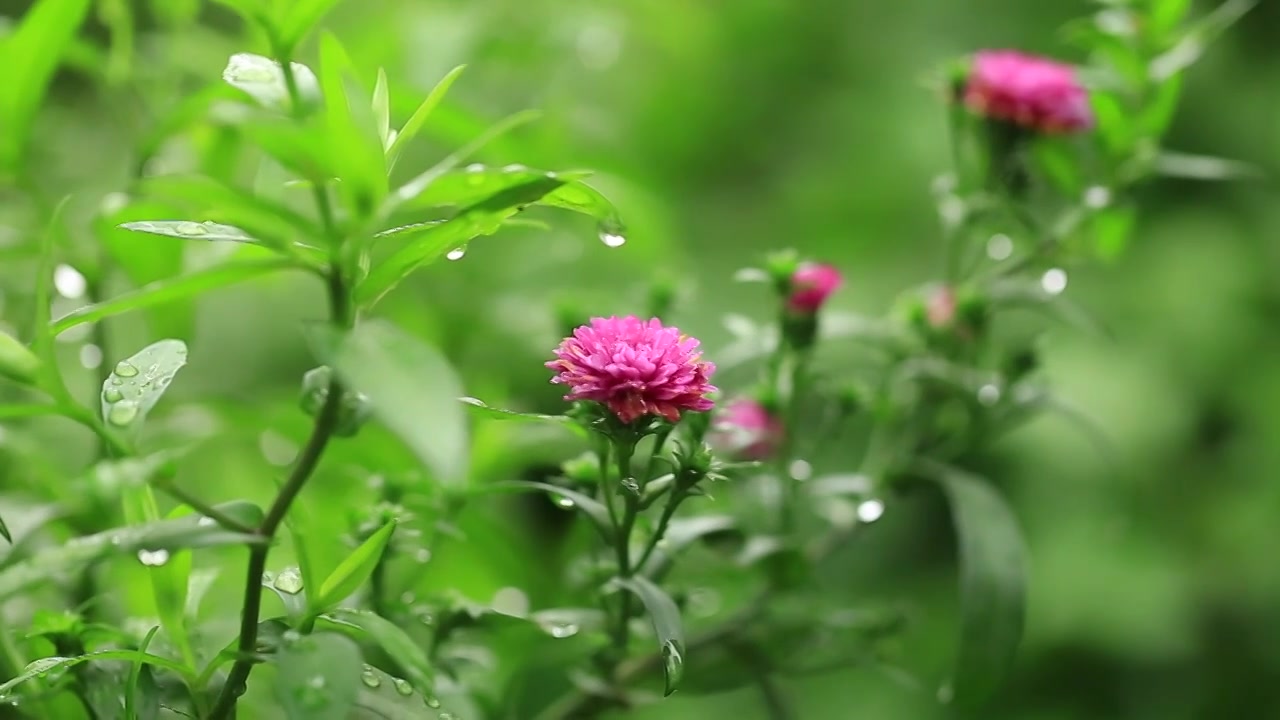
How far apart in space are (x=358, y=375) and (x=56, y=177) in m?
0.77

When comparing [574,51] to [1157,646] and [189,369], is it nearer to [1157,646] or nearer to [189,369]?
[189,369]

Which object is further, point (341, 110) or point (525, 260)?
point (525, 260)

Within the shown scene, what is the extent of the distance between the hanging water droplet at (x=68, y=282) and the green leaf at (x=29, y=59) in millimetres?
59

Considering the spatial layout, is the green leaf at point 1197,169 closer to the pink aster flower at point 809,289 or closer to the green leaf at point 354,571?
the pink aster flower at point 809,289

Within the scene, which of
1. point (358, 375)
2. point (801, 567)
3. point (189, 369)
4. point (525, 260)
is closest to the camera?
point (358, 375)

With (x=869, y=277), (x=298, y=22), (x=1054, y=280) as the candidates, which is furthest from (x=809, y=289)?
(x=869, y=277)

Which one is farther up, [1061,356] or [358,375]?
[358,375]

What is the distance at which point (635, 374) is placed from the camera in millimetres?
359

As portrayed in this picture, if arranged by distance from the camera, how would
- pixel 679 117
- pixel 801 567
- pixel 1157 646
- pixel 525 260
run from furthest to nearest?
pixel 679 117 < pixel 1157 646 < pixel 525 260 < pixel 801 567

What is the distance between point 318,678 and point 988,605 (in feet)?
0.98

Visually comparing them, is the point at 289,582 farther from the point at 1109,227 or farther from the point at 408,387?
the point at 1109,227

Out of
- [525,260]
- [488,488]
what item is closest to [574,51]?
[525,260]

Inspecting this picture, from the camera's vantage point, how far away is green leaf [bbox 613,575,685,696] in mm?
345

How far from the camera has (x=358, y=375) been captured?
0.27 meters
